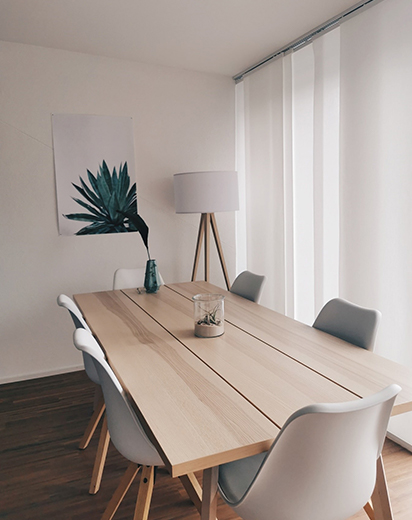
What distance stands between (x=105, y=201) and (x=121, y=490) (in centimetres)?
255

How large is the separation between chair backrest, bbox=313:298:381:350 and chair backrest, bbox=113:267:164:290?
5.55 feet

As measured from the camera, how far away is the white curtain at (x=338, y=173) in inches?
102

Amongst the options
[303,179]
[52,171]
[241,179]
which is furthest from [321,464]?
[241,179]

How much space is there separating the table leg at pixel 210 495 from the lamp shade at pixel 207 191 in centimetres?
248

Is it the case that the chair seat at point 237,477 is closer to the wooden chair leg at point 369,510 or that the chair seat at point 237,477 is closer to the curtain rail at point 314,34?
the wooden chair leg at point 369,510

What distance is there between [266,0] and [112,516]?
2947 millimetres

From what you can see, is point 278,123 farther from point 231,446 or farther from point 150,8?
point 231,446

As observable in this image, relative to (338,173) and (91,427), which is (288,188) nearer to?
(338,173)

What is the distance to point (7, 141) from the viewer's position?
3.53 metres

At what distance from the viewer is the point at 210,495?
56.7 inches

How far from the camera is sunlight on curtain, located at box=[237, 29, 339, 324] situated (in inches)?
124

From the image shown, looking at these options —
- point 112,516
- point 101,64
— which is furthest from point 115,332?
point 101,64

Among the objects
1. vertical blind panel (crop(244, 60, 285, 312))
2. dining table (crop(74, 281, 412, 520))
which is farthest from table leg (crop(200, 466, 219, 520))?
vertical blind panel (crop(244, 60, 285, 312))

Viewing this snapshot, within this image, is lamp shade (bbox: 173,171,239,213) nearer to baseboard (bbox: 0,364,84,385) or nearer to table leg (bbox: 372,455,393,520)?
baseboard (bbox: 0,364,84,385)
